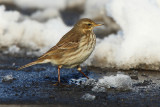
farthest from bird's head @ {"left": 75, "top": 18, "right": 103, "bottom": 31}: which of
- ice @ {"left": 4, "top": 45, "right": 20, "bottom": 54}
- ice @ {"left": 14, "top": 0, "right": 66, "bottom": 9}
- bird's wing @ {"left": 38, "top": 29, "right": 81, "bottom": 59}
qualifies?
ice @ {"left": 14, "top": 0, "right": 66, "bottom": 9}

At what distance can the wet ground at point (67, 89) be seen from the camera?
6.20m

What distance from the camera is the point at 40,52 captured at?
32.2 feet

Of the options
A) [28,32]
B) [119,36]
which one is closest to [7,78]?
[119,36]

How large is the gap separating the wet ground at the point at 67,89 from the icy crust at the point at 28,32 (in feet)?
5.23

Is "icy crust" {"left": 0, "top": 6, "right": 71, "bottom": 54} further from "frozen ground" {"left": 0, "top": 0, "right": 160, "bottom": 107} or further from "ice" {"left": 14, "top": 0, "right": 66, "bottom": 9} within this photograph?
"ice" {"left": 14, "top": 0, "right": 66, "bottom": 9}

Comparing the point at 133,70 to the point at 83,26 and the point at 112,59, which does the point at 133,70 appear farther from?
the point at 83,26

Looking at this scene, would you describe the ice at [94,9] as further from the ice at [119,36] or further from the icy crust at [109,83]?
the icy crust at [109,83]

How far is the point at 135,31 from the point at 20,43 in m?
3.40

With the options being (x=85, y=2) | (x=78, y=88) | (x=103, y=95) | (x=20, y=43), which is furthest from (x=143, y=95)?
(x=85, y=2)

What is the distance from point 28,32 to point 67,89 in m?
4.29

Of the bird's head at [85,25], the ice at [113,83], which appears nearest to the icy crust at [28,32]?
the bird's head at [85,25]

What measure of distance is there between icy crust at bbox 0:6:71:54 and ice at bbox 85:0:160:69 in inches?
68.8

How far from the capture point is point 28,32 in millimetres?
10961

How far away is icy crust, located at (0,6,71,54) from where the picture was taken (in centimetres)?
1045
